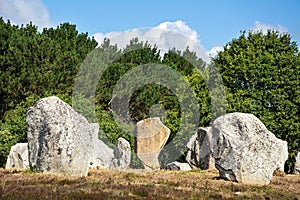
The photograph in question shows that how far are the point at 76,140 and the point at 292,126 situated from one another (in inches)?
1014

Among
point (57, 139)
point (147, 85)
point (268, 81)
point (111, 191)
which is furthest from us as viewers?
point (147, 85)

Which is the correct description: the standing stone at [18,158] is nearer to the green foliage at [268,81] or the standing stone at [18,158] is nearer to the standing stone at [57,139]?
the standing stone at [57,139]

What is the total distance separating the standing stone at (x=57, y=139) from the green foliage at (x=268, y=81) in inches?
971

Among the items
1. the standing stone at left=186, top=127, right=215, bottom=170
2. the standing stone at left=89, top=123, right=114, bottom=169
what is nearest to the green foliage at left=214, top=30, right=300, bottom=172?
the standing stone at left=186, top=127, right=215, bottom=170

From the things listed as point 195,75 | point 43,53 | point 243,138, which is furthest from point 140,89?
point 243,138

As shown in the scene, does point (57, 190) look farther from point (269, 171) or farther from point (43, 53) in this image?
point (43, 53)

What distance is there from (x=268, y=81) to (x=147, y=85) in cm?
1549

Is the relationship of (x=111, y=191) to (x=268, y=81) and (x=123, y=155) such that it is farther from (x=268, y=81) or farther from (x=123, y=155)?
→ (x=268, y=81)

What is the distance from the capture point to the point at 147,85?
2034 inches

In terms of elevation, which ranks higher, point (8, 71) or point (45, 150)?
point (8, 71)

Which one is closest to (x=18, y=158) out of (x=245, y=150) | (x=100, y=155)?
(x=100, y=155)

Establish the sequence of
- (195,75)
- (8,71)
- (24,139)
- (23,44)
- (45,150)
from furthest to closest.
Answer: (195,75)
(23,44)
(8,71)
(24,139)
(45,150)

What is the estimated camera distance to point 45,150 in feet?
54.7

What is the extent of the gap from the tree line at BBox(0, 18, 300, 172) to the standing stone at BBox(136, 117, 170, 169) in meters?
9.09
